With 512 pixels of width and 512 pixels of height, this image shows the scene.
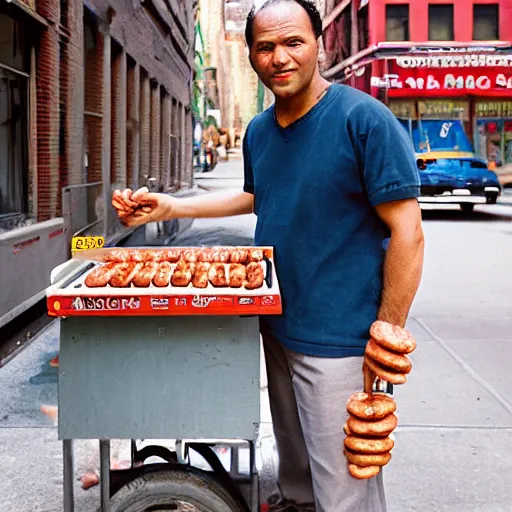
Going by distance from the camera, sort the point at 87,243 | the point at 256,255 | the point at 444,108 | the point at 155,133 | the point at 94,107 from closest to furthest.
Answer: the point at 256,255 → the point at 87,243 → the point at 94,107 → the point at 155,133 → the point at 444,108

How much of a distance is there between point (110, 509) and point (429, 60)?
29.4 m

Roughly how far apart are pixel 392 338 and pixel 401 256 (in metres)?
0.25

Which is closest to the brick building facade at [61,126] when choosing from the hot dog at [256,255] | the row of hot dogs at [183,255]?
the row of hot dogs at [183,255]

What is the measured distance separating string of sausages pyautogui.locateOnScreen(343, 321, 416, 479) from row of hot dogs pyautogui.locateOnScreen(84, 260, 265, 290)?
1.37ft

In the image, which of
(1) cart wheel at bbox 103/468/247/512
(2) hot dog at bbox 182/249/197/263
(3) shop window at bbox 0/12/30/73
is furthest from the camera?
(3) shop window at bbox 0/12/30/73

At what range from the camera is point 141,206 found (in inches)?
116

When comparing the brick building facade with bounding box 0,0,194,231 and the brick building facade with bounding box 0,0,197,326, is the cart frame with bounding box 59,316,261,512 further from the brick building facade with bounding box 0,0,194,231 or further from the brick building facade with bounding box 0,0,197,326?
the brick building facade with bounding box 0,0,194,231

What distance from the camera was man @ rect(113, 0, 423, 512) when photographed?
7.48 ft

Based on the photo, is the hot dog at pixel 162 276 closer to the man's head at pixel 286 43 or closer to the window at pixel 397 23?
the man's head at pixel 286 43

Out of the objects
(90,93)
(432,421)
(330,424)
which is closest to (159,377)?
(330,424)

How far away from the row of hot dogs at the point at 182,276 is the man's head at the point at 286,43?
0.59 metres

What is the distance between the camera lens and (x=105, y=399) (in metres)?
2.47

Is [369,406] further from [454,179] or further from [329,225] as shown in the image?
[454,179]

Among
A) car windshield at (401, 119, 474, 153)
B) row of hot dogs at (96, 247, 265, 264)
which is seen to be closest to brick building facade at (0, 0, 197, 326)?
row of hot dogs at (96, 247, 265, 264)
